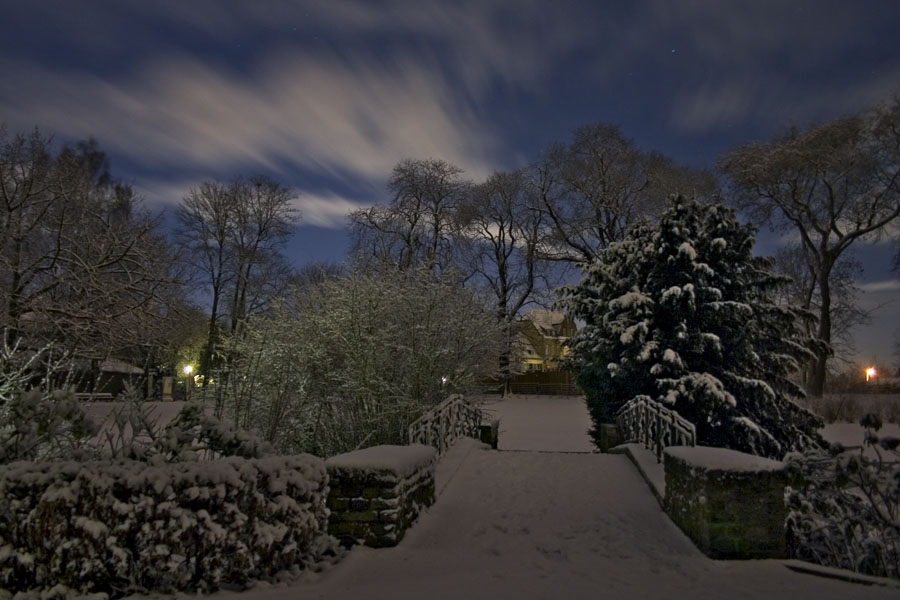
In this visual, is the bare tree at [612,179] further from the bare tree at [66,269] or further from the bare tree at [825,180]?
the bare tree at [66,269]

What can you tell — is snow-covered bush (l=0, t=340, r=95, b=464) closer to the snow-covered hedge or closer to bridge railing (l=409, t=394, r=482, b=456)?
the snow-covered hedge

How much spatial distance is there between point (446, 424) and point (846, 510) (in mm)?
6292

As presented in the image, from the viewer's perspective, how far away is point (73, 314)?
941 cm

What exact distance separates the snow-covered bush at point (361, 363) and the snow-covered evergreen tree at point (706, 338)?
10.4 feet

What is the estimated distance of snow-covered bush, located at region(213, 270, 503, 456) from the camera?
10461 millimetres

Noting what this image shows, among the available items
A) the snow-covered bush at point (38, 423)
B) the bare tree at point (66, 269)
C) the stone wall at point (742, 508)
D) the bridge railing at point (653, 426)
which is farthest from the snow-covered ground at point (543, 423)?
the snow-covered bush at point (38, 423)

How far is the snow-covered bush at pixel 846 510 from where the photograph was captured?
4.71 meters

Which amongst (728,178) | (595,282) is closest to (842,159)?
(728,178)

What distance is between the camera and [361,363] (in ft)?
35.4

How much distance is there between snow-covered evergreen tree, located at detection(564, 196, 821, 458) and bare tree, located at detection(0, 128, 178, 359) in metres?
9.23

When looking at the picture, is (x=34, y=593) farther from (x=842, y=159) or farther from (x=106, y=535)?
(x=842, y=159)

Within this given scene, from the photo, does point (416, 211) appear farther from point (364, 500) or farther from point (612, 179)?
point (364, 500)

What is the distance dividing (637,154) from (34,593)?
79.2ft

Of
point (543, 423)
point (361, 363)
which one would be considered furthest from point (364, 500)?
point (543, 423)
